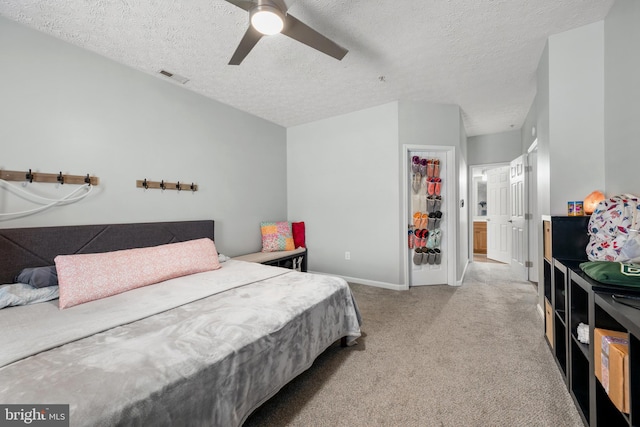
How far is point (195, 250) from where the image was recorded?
2.51m

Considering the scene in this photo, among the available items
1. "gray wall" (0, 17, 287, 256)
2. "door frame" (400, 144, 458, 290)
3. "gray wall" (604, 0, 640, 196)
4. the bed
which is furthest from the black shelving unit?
"gray wall" (0, 17, 287, 256)

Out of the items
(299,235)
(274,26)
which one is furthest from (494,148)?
(274,26)

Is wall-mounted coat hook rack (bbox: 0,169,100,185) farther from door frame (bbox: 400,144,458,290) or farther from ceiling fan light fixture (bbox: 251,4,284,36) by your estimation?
door frame (bbox: 400,144,458,290)

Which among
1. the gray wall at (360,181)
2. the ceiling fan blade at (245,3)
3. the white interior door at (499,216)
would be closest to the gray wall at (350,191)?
the gray wall at (360,181)

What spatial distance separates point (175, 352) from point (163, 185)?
2.23 metres

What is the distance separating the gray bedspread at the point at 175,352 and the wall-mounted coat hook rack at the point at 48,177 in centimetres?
102

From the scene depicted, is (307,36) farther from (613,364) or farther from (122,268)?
(613,364)

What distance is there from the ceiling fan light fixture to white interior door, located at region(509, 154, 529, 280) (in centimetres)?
423

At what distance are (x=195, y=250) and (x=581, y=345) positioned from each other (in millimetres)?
2920

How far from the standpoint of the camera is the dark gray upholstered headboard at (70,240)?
186 cm

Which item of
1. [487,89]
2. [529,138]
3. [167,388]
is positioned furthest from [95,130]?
[529,138]

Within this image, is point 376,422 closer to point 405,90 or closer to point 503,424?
point 503,424

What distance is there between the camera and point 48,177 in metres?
2.08

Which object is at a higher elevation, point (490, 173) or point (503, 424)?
point (490, 173)
